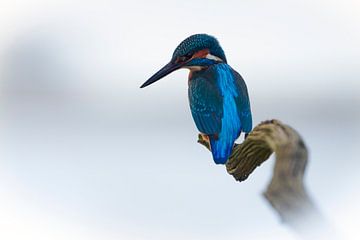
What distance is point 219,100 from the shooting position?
159 cm

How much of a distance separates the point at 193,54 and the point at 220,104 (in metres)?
0.17

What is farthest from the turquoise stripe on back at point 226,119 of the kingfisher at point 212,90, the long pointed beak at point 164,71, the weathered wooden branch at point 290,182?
the weathered wooden branch at point 290,182

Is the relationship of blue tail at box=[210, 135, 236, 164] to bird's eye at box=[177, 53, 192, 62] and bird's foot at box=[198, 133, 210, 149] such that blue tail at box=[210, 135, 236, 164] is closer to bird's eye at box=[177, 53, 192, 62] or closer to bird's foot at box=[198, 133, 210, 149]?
bird's foot at box=[198, 133, 210, 149]

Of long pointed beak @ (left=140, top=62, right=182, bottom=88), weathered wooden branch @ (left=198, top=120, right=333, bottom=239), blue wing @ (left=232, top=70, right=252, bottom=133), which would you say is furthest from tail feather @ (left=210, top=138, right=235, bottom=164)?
weathered wooden branch @ (left=198, top=120, right=333, bottom=239)

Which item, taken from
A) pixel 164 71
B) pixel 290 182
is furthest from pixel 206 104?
pixel 290 182

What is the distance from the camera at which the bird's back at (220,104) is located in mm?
1467

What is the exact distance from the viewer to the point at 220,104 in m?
1.58

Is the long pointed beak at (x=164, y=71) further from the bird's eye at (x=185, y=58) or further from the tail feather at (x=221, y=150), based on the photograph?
the tail feather at (x=221, y=150)

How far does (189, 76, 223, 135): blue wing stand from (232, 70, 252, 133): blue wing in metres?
0.05

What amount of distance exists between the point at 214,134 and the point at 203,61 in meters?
0.30

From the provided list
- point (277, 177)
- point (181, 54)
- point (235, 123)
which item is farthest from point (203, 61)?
point (277, 177)

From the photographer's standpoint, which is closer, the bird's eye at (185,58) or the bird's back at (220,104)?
the bird's back at (220,104)

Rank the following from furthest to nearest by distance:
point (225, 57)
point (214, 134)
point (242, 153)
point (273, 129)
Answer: point (225, 57)
point (214, 134)
point (242, 153)
point (273, 129)

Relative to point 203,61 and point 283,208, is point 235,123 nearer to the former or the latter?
point 203,61
